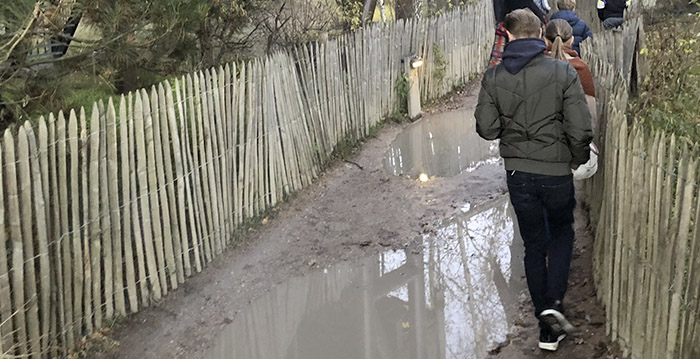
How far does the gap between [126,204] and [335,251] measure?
75.9 inches

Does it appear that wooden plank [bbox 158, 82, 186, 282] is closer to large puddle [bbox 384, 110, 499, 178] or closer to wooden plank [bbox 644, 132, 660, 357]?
wooden plank [bbox 644, 132, 660, 357]

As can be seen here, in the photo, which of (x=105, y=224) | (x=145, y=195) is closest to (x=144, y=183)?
(x=145, y=195)

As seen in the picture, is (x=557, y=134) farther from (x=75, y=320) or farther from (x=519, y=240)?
(x=75, y=320)

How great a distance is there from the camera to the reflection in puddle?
423cm

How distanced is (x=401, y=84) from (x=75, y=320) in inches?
255

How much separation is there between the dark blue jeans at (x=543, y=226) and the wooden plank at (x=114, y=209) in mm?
2368

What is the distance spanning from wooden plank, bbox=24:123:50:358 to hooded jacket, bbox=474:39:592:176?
8.00 ft

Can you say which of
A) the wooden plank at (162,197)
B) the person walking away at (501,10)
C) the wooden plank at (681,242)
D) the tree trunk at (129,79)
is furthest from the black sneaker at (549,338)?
the tree trunk at (129,79)

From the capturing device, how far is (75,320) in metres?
3.96

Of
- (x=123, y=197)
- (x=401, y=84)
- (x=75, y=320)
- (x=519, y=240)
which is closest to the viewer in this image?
(x=75, y=320)

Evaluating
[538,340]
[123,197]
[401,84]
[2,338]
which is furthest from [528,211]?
[401,84]

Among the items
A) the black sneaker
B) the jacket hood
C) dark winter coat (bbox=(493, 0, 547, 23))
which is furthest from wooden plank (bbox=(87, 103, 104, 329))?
dark winter coat (bbox=(493, 0, 547, 23))

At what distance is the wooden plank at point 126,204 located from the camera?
418cm

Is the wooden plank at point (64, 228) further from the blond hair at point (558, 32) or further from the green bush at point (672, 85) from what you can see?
the green bush at point (672, 85)
